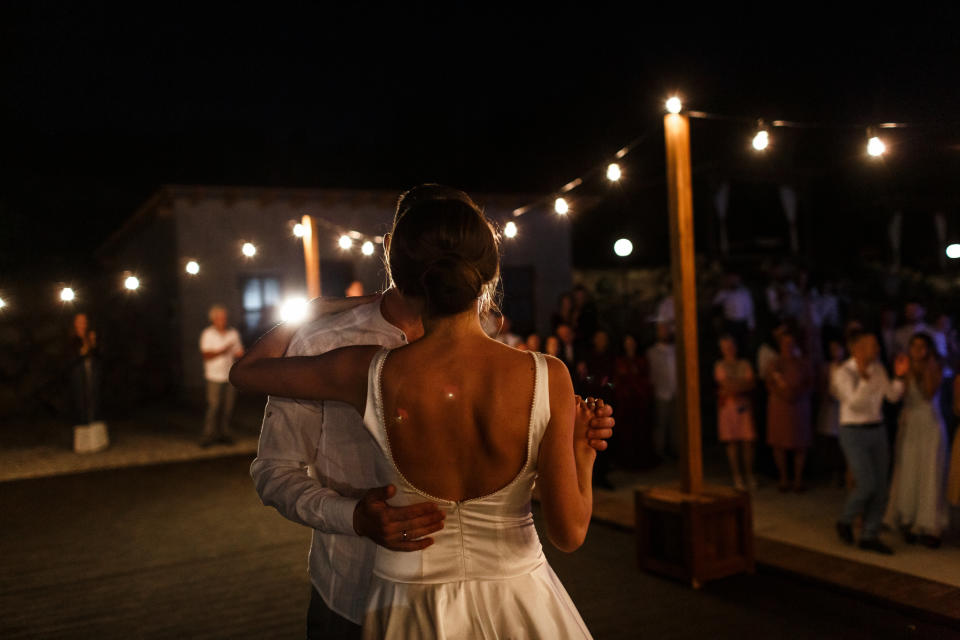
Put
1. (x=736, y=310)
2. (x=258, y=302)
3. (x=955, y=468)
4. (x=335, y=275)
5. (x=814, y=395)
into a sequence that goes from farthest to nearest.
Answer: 1. (x=335, y=275)
2. (x=258, y=302)
3. (x=736, y=310)
4. (x=814, y=395)
5. (x=955, y=468)

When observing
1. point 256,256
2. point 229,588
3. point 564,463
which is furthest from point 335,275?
point 564,463

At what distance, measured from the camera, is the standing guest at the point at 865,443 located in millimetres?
5891

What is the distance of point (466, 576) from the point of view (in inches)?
67.8

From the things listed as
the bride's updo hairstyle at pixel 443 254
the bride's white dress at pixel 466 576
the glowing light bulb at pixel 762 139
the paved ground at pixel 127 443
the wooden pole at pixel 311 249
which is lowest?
the paved ground at pixel 127 443

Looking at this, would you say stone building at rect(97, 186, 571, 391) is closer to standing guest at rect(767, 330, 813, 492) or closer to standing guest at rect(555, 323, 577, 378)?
standing guest at rect(555, 323, 577, 378)

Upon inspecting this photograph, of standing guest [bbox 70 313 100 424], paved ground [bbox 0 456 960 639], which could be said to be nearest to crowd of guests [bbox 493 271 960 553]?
paved ground [bbox 0 456 960 639]

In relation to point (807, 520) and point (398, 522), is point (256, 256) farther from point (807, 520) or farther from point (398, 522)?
point (398, 522)

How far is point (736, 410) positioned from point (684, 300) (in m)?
2.85

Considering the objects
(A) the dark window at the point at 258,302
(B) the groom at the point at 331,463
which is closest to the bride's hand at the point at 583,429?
(B) the groom at the point at 331,463

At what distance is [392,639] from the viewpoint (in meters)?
1.70

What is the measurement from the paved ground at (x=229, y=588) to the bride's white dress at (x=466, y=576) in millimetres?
3089

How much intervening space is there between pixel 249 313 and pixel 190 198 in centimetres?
251

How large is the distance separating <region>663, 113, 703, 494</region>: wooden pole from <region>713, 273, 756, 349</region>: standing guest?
5.73m

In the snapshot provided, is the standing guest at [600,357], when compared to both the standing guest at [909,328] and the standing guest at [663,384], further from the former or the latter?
the standing guest at [909,328]
